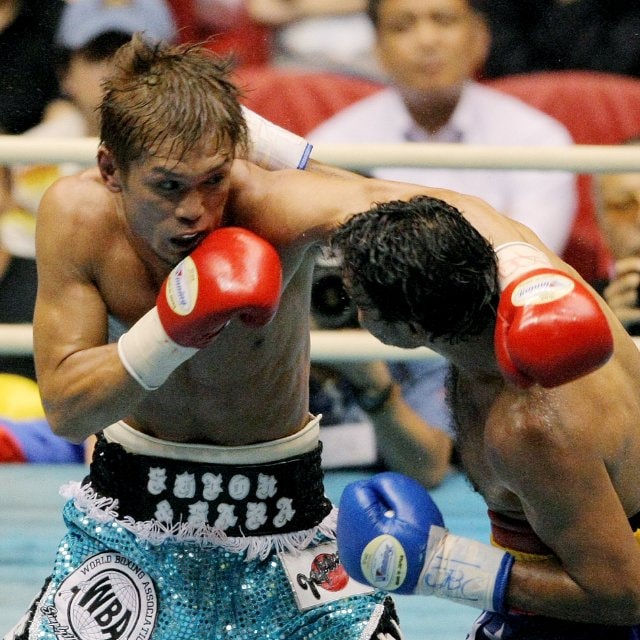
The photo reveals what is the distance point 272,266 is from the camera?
5.08 ft

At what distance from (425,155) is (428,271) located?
1.22 m

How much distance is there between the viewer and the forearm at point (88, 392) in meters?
1.58

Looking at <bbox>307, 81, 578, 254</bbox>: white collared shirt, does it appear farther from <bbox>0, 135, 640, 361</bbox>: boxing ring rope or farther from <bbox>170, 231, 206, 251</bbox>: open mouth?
<bbox>170, 231, 206, 251</bbox>: open mouth

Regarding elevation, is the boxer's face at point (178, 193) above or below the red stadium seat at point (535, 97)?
above

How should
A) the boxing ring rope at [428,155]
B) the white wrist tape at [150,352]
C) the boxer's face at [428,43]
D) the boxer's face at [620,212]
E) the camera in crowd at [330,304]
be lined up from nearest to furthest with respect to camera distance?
the white wrist tape at [150,352]
the boxing ring rope at [428,155]
the camera in crowd at [330,304]
the boxer's face at [620,212]
the boxer's face at [428,43]

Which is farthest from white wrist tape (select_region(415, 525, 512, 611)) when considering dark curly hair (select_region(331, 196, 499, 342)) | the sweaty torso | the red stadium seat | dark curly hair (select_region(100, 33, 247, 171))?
the red stadium seat

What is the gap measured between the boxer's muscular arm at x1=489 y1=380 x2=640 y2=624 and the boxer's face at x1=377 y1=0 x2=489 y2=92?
94.3 inches

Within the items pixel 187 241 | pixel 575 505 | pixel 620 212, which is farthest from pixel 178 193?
pixel 620 212

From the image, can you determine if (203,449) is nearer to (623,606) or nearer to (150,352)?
(150,352)

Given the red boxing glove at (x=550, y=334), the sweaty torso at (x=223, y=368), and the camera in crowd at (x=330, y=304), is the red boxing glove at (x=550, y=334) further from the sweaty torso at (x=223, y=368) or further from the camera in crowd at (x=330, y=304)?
the camera in crowd at (x=330, y=304)

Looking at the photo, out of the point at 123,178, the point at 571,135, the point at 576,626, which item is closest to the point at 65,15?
the point at 571,135

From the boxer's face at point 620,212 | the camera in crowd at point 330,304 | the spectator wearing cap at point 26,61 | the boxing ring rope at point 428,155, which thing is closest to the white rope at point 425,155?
the boxing ring rope at point 428,155

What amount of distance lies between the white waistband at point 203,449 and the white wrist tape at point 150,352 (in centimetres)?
23

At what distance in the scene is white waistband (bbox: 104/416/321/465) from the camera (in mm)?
1790
